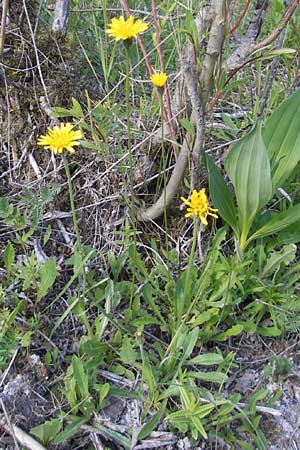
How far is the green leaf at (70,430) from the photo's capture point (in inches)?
50.4

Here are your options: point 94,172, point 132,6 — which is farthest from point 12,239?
point 132,6

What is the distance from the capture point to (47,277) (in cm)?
154

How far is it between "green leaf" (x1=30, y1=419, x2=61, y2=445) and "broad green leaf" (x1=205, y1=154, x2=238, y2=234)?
77 cm

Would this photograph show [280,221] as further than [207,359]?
Yes

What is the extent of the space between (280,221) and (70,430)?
0.83 metres

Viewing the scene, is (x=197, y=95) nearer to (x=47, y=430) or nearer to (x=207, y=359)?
(x=207, y=359)

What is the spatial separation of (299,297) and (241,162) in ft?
1.42

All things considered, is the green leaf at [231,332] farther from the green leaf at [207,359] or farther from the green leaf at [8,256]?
the green leaf at [8,256]

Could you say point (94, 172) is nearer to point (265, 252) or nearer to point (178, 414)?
point (265, 252)

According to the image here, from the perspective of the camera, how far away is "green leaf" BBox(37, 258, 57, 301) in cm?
153

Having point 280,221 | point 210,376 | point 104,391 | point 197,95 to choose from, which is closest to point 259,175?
point 280,221

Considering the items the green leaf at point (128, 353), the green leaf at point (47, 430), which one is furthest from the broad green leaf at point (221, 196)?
the green leaf at point (47, 430)

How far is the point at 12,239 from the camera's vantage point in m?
1.72

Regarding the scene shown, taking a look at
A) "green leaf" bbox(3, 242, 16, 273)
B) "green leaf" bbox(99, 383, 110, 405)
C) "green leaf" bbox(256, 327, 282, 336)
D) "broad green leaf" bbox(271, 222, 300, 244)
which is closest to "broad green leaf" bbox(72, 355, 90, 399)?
"green leaf" bbox(99, 383, 110, 405)
